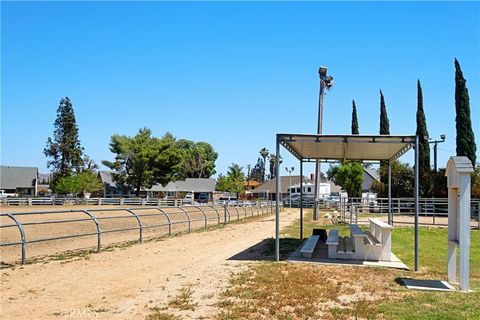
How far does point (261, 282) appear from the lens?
830 cm

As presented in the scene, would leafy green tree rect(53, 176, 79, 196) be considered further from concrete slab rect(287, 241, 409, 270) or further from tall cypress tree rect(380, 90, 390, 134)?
concrete slab rect(287, 241, 409, 270)

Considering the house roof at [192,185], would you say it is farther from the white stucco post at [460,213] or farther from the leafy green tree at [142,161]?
the white stucco post at [460,213]

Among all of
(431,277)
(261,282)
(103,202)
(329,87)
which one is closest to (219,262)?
(261,282)

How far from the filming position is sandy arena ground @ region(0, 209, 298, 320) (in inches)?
255

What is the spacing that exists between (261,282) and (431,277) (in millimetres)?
3399

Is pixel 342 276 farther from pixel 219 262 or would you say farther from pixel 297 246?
pixel 297 246

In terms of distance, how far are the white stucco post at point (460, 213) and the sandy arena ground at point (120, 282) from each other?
4.05 metres

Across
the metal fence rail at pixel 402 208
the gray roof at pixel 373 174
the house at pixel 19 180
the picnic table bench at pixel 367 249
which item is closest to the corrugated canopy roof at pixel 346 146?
the picnic table bench at pixel 367 249

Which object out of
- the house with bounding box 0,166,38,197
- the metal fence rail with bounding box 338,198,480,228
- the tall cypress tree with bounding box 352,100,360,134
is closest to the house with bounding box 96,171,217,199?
the house with bounding box 0,166,38,197

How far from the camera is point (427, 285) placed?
8.23 meters

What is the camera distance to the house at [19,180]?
78.1 meters

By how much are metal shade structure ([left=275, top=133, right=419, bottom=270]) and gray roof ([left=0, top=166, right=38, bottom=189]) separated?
2884 inches

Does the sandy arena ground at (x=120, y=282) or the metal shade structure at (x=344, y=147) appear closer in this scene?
the sandy arena ground at (x=120, y=282)

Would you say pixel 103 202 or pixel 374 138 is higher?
pixel 374 138
